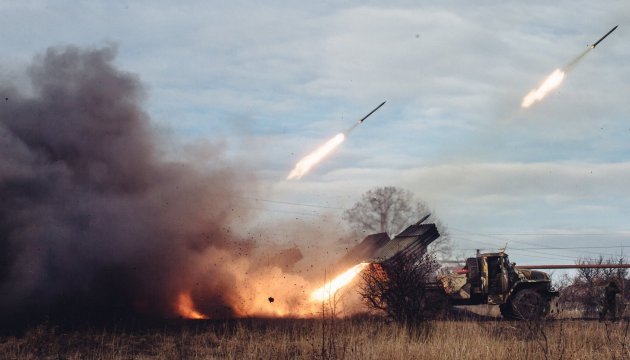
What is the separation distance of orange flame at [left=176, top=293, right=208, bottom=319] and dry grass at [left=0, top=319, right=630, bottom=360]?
14.5ft

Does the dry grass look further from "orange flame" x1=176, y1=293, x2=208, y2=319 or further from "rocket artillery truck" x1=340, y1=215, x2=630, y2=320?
Result: "rocket artillery truck" x1=340, y1=215, x2=630, y2=320

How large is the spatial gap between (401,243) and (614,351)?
14.0 metres

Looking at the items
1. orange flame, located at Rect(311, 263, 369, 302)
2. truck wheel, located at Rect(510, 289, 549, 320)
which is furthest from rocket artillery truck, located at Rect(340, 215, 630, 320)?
orange flame, located at Rect(311, 263, 369, 302)

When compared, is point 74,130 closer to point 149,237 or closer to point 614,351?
point 149,237

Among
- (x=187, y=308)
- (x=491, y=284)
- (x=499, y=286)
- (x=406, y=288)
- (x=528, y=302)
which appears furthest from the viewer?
(x=491, y=284)

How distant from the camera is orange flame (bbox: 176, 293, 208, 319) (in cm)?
2698

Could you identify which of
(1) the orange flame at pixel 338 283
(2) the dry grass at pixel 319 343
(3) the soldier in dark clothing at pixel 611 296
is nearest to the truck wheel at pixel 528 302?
(3) the soldier in dark clothing at pixel 611 296

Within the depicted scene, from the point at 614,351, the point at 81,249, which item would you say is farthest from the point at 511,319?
the point at 81,249

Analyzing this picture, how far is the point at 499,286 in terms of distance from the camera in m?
28.0

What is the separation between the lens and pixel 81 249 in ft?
84.9

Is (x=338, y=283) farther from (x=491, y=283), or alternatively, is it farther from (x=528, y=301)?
(x=528, y=301)

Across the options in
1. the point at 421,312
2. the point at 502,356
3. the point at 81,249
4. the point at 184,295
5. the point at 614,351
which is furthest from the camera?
the point at 184,295

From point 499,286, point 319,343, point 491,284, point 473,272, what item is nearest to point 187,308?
point 319,343

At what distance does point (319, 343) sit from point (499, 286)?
12438 millimetres
